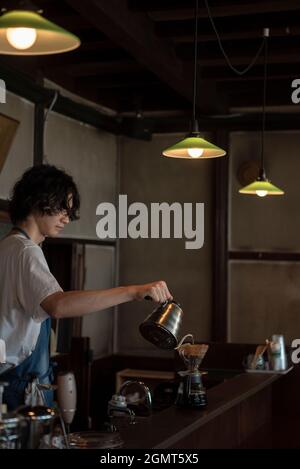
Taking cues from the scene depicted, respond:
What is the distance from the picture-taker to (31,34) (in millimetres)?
2600

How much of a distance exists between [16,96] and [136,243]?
2.45 meters

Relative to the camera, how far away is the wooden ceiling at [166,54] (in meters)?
5.00

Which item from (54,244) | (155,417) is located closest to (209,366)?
(54,244)

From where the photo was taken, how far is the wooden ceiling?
16.4ft

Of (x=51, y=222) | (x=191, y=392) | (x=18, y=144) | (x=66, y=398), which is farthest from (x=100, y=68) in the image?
(x=66, y=398)

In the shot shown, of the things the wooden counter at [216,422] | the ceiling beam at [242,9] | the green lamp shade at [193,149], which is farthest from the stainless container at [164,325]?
the ceiling beam at [242,9]

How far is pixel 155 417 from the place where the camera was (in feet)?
11.0

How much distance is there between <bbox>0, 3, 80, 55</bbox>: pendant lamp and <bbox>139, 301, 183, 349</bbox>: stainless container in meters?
1.12

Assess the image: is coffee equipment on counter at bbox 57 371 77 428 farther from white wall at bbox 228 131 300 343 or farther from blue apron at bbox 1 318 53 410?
white wall at bbox 228 131 300 343

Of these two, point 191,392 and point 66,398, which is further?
point 191,392

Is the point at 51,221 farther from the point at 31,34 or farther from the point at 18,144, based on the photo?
the point at 18,144

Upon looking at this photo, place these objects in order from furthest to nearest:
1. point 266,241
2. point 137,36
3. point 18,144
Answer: point 266,241 → point 18,144 → point 137,36

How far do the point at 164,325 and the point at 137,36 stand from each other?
2661 millimetres

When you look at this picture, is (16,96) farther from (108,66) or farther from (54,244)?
(54,244)
